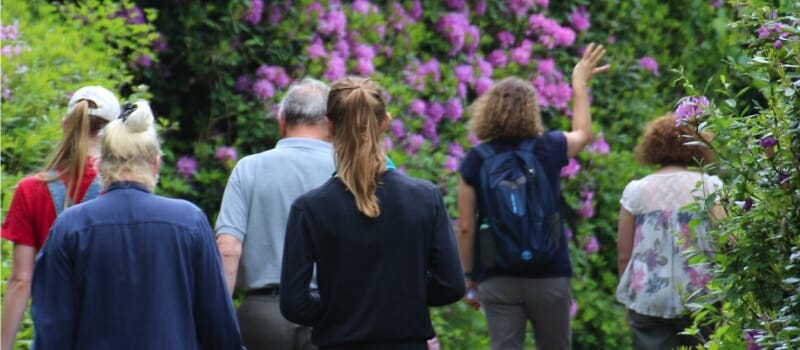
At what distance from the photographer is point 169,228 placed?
13.2 ft

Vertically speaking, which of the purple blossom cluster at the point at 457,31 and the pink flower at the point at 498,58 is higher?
the purple blossom cluster at the point at 457,31

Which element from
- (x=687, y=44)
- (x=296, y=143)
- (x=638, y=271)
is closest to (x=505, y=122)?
(x=638, y=271)

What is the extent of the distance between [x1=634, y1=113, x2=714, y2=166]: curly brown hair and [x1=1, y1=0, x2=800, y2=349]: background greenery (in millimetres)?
109

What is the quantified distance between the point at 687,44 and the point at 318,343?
7.29m

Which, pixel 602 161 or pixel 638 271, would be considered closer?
pixel 638 271

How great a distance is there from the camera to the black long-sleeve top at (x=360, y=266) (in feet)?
13.6

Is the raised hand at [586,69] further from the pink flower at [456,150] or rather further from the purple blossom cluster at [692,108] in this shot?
the purple blossom cluster at [692,108]

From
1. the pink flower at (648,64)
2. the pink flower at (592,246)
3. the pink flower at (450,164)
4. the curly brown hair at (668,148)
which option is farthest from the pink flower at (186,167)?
the pink flower at (648,64)

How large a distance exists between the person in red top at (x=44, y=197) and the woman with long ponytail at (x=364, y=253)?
3.25 feet

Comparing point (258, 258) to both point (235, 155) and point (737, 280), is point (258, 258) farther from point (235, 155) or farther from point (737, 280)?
point (235, 155)

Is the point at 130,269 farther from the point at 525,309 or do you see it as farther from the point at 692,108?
the point at 525,309

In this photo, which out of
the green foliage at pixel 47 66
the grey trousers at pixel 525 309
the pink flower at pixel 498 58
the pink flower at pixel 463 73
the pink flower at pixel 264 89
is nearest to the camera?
the green foliage at pixel 47 66

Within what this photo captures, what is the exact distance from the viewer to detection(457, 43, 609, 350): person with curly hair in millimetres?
6340

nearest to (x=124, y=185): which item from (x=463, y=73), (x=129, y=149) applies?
(x=129, y=149)
